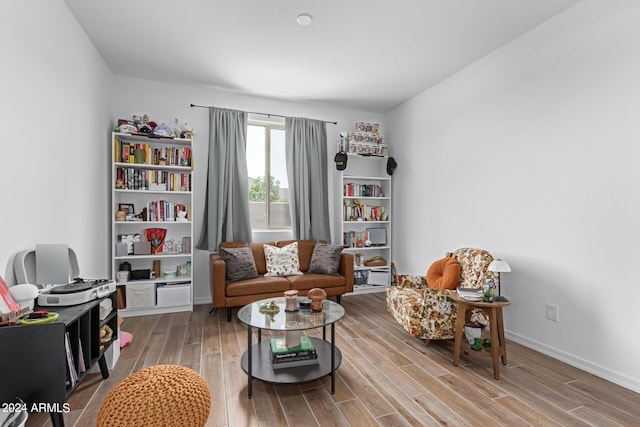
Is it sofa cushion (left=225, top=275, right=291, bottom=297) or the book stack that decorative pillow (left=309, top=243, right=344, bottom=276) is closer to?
sofa cushion (left=225, top=275, right=291, bottom=297)

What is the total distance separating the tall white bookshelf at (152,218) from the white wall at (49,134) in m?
0.34

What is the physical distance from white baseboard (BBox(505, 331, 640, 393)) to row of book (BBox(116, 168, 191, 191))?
3.87 m

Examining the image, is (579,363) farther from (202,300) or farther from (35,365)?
(202,300)

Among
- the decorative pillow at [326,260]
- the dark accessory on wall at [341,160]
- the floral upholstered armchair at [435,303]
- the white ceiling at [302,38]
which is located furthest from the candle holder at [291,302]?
the dark accessory on wall at [341,160]

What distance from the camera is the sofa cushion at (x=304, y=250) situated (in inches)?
168

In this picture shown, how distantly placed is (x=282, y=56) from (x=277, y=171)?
1656 millimetres

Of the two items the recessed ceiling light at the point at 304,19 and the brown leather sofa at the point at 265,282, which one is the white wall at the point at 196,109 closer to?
the brown leather sofa at the point at 265,282

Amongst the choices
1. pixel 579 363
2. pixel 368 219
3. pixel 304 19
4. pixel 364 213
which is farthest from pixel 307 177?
pixel 579 363

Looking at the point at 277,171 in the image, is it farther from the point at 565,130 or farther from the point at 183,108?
the point at 565,130

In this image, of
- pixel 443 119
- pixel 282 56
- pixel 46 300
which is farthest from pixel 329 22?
pixel 46 300

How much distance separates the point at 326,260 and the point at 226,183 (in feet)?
5.39

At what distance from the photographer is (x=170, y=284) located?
379 cm

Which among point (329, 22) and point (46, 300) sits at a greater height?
point (329, 22)

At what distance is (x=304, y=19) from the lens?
2.69 metres
